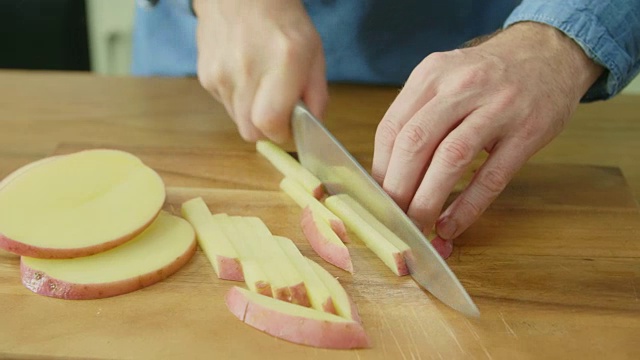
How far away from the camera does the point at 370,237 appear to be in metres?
1.32

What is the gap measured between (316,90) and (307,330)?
0.56 meters

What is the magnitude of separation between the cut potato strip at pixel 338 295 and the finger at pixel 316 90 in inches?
14.3

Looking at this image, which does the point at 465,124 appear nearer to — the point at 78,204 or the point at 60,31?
the point at 78,204

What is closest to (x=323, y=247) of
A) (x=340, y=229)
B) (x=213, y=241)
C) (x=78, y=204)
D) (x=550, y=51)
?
(x=340, y=229)

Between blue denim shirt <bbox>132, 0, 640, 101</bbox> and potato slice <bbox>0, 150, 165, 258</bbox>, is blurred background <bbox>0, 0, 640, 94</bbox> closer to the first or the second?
blue denim shirt <bbox>132, 0, 640, 101</bbox>

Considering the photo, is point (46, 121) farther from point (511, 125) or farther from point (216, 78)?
point (511, 125)

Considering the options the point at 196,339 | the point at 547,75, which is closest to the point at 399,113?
the point at 547,75

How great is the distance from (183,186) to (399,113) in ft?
1.43

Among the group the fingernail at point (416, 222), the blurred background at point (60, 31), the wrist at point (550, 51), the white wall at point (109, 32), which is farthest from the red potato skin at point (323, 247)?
the white wall at point (109, 32)

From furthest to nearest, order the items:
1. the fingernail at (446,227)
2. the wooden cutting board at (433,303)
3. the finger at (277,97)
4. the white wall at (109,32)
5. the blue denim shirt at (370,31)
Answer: the white wall at (109,32)
the blue denim shirt at (370,31)
the finger at (277,97)
the fingernail at (446,227)
the wooden cutting board at (433,303)

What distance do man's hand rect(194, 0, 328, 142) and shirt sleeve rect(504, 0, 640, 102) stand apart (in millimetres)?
372

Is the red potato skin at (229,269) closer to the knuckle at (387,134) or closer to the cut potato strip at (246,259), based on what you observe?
the cut potato strip at (246,259)

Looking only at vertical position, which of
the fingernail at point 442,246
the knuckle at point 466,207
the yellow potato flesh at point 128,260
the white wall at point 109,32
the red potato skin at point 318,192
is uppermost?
the knuckle at point 466,207

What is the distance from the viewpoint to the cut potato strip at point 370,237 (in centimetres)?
127
